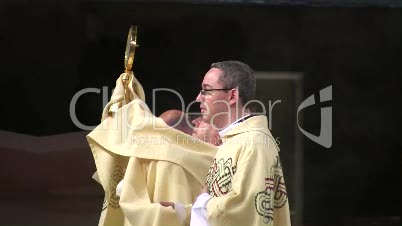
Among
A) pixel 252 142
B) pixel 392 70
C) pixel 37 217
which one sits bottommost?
pixel 37 217

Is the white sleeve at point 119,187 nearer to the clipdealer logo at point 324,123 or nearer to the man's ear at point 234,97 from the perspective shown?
the man's ear at point 234,97

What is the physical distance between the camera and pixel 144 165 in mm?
2773

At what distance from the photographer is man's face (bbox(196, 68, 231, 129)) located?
8.41ft

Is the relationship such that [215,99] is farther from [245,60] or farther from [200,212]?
[245,60]

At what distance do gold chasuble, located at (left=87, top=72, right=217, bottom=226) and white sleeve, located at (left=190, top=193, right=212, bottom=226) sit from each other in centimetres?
15

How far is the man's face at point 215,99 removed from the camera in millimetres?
2564

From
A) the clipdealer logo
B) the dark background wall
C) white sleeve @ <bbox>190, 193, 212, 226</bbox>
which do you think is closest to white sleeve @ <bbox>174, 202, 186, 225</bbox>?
white sleeve @ <bbox>190, 193, 212, 226</bbox>

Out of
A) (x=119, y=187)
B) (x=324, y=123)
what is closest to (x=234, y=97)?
(x=119, y=187)

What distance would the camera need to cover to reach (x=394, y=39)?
473 cm

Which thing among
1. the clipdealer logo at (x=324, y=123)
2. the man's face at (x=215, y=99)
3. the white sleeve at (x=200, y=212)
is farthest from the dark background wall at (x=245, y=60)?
the white sleeve at (x=200, y=212)

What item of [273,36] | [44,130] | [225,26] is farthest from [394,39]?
[44,130]

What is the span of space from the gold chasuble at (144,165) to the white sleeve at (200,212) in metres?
0.15

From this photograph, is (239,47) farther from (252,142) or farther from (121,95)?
(252,142)

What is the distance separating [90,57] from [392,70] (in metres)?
1.87
